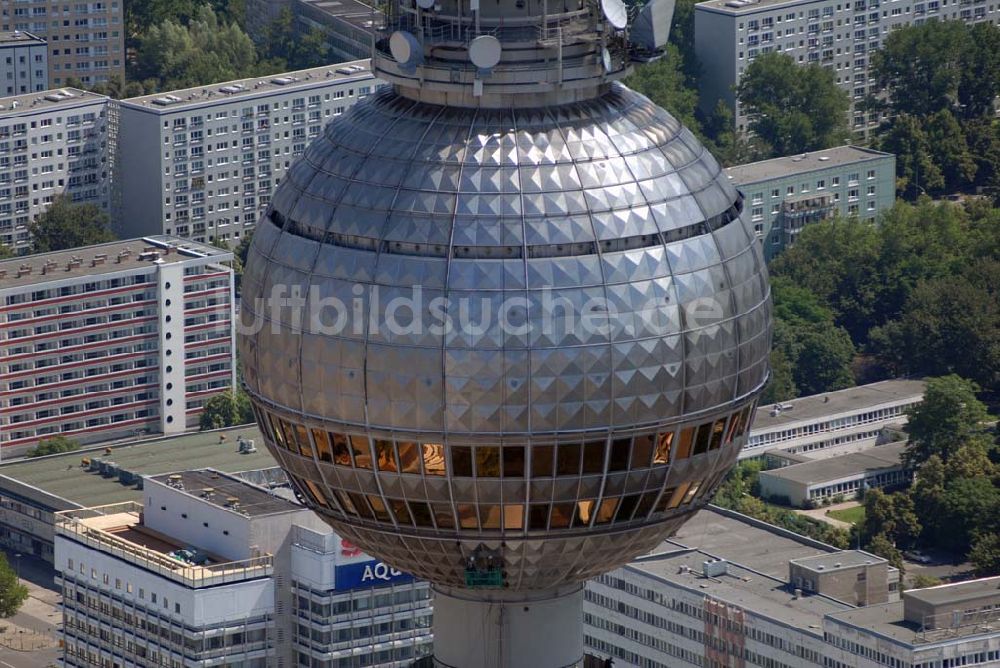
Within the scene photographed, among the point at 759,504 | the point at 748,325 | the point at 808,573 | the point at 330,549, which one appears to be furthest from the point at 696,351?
the point at 759,504

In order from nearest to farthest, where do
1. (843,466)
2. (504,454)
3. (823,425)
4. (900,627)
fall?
1. (504,454)
2. (900,627)
3. (843,466)
4. (823,425)

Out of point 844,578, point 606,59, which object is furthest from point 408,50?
point 844,578

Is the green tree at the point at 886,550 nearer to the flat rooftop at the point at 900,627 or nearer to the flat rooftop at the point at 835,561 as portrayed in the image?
the flat rooftop at the point at 835,561

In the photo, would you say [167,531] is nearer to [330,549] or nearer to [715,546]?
[330,549]

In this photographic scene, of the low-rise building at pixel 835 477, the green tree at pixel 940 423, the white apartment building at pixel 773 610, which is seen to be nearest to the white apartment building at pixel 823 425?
the low-rise building at pixel 835 477

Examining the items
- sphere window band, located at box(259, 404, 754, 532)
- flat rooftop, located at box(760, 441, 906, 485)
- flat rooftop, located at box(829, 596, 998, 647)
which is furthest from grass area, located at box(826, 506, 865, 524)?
sphere window band, located at box(259, 404, 754, 532)

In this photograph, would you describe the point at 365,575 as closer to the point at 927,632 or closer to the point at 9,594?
the point at 927,632
